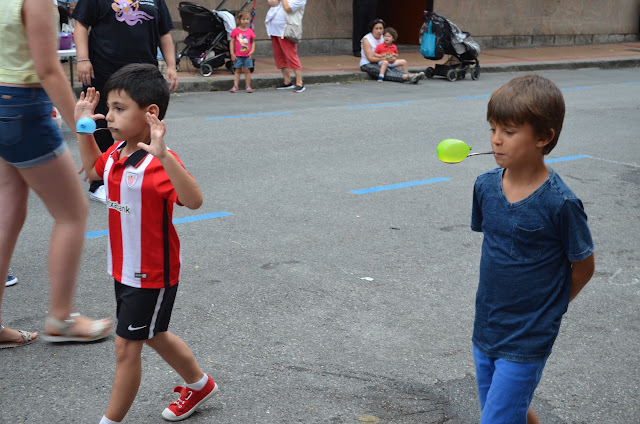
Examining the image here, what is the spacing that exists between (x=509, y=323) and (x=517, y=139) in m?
0.59

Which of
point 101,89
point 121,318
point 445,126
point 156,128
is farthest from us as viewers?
point 445,126

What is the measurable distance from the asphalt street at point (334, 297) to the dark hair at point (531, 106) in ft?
4.73

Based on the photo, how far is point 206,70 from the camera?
46.2 feet

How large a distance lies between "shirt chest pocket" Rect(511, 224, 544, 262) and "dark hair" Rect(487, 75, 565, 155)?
0.26 m

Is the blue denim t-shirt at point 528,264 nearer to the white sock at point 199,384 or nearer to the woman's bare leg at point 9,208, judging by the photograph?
the white sock at point 199,384

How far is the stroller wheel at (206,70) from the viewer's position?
45.9 feet

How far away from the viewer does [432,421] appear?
10.7ft

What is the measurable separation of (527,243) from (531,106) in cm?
43

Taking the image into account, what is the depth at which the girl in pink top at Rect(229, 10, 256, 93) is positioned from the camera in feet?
43.0

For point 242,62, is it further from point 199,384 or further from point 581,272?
point 581,272

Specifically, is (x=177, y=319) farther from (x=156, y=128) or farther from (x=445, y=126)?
(x=445, y=126)

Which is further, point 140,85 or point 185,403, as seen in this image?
point 185,403

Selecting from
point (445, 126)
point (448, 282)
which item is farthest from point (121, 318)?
point (445, 126)

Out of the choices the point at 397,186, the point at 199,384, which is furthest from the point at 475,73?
the point at 199,384
